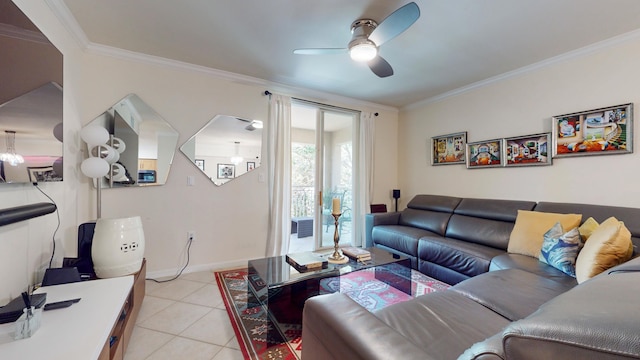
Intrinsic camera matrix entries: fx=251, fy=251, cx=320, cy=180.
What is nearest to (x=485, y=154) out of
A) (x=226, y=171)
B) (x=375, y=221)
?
(x=375, y=221)

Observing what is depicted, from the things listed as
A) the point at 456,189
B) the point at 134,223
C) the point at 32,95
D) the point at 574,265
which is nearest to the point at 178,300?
the point at 134,223

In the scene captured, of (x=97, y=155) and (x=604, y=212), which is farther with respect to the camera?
(x=97, y=155)

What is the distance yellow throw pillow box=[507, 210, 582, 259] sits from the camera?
2152 mm

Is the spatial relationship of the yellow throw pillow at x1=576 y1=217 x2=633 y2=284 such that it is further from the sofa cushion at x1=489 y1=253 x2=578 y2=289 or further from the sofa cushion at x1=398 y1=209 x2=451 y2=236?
the sofa cushion at x1=398 y1=209 x2=451 y2=236

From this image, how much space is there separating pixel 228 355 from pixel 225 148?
2.24 metres

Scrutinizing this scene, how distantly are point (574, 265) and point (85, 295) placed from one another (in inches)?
118

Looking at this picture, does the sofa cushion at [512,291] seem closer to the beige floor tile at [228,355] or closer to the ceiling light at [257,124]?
the beige floor tile at [228,355]

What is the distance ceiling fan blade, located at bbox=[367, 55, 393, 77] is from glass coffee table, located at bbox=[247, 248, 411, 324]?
5.80ft

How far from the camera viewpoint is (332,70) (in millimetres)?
2969

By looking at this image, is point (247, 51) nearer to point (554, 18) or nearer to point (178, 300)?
point (178, 300)

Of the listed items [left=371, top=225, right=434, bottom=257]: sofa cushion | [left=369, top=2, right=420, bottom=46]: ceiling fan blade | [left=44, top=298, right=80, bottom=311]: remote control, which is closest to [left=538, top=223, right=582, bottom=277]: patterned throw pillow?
[left=371, top=225, right=434, bottom=257]: sofa cushion

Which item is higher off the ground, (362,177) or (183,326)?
(362,177)

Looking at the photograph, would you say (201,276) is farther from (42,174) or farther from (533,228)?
(533,228)

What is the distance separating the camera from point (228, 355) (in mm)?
1552
